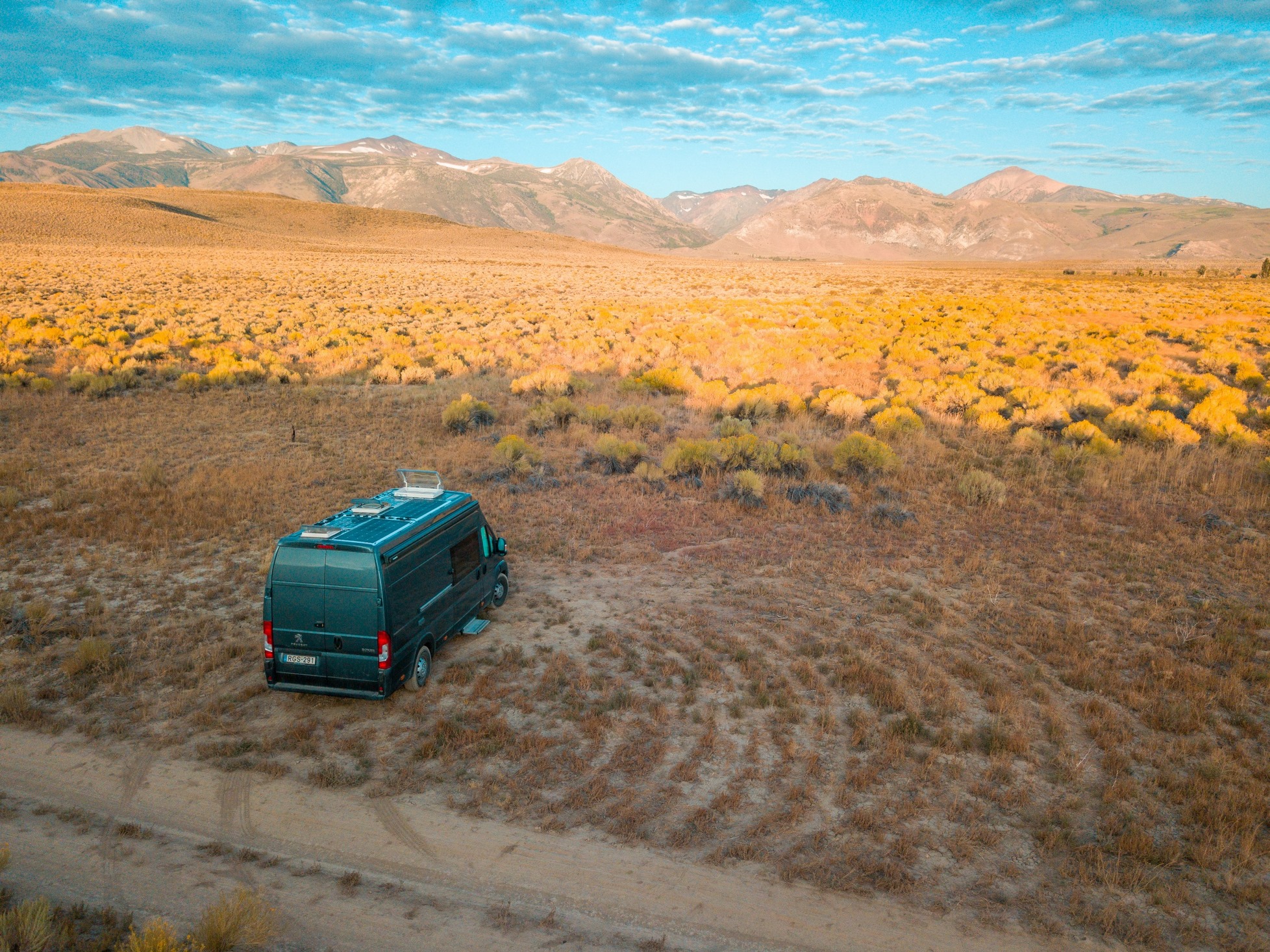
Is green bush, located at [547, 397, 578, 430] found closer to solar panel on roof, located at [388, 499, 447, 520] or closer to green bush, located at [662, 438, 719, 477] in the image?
green bush, located at [662, 438, 719, 477]

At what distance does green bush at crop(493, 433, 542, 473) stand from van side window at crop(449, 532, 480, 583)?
5.59 metres

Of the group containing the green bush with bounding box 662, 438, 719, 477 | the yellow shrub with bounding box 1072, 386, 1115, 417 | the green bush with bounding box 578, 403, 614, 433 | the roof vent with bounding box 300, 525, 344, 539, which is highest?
the yellow shrub with bounding box 1072, 386, 1115, 417

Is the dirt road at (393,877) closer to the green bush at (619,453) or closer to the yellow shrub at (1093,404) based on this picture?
the green bush at (619,453)

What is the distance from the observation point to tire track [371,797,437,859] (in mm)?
5281

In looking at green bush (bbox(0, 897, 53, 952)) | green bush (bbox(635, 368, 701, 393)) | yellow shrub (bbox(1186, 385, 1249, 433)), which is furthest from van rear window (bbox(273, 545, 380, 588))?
yellow shrub (bbox(1186, 385, 1249, 433))

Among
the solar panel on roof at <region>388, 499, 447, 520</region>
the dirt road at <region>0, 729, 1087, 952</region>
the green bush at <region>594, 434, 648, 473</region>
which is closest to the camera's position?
the dirt road at <region>0, 729, 1087, 952</region>

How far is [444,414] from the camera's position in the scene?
1716 cm

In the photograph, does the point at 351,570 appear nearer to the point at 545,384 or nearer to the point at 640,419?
the point at 640,419

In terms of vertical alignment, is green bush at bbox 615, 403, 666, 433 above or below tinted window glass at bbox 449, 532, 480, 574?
above

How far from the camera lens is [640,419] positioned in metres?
17.2

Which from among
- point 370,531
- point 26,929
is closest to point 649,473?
point 370,531

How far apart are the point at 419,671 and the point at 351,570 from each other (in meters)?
1.41

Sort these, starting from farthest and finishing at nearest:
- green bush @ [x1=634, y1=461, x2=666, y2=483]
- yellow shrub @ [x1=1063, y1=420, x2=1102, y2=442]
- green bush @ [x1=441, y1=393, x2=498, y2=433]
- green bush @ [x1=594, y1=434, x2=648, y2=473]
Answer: green bush @ [x1=441, y1=393, x2=498, y2=433] → yellow shrub @ [x1=1063, y1=420, x2=1102, y2=442] → green bush @ [x1=594, y1=434, x2=648, y2=473] → green bush @ [x1=634, y1=461, x2=666, y2=483]

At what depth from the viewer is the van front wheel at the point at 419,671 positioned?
7.22 meters
